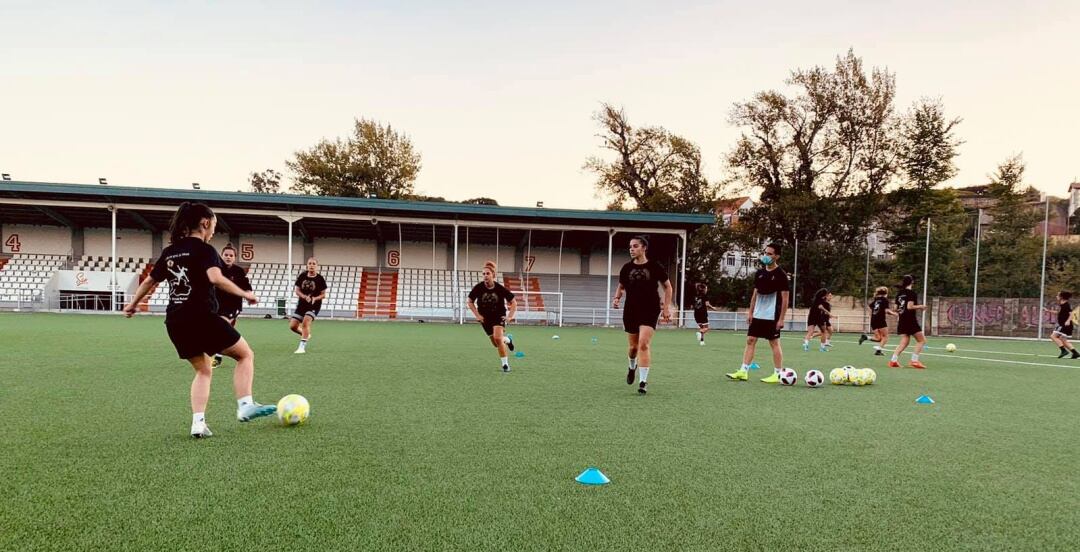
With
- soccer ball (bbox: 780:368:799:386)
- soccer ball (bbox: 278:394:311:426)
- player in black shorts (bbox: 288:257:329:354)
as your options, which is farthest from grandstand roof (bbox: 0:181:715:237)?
soccer ball (bbox: 278:394:311:426)

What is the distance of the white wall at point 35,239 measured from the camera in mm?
30594

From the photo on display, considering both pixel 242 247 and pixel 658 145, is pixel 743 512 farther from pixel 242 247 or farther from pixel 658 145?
pixel 658 145

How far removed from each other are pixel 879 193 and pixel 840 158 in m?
3.12

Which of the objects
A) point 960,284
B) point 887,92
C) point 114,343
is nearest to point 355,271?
point 114,343

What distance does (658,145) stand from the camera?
136ft

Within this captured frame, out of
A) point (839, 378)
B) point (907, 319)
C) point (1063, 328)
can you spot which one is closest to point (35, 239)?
point (839, 378)

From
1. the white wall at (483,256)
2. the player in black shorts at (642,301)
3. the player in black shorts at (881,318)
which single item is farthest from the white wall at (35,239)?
the player in black shorts at (881,318)

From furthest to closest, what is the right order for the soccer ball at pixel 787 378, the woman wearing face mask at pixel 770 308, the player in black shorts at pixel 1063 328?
the player in black shorts at pixel 1063 328
the woman wearing face mask at pixel 770 308
the soccer ball at pixel 787 378

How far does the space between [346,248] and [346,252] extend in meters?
0.23

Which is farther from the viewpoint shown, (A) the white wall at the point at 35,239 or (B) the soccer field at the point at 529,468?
(A) the white wall at the point at 35,239

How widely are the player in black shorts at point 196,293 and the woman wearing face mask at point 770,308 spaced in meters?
6.67

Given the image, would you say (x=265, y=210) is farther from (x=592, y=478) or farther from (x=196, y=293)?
(x=592, y=478)

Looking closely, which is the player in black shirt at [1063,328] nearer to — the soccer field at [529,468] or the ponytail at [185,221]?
the soccer field at [529,468]

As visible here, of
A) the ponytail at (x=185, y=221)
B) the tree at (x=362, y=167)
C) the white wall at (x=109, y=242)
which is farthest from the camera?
the tree at (x=362, y=167)
